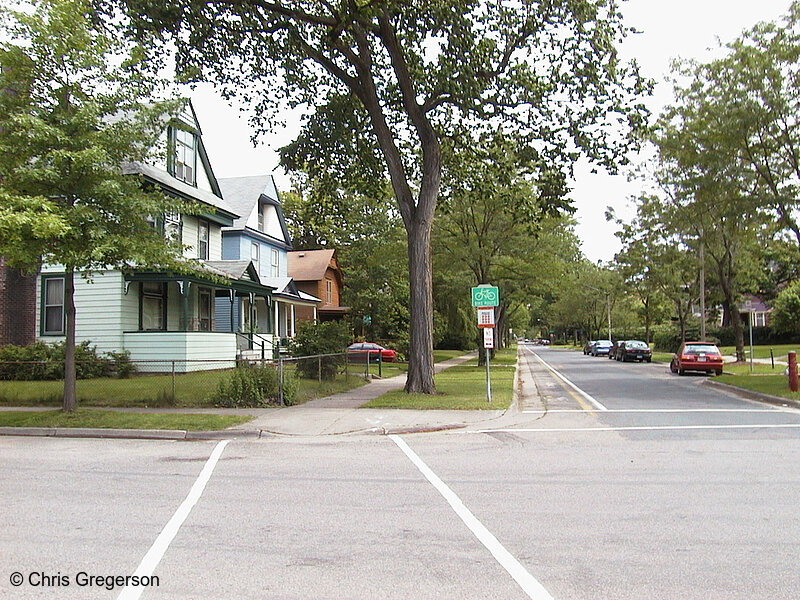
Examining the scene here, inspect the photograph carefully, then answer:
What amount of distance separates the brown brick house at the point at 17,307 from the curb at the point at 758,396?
23490 millimetres

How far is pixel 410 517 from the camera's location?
6.57 m

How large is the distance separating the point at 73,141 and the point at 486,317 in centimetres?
976

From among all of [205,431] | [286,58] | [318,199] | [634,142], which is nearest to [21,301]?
Result: [318,199]

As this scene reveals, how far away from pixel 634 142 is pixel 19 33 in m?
14.6

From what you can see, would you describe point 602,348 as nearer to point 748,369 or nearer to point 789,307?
point 789,307

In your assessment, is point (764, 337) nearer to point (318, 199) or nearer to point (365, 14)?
point (318, 199)

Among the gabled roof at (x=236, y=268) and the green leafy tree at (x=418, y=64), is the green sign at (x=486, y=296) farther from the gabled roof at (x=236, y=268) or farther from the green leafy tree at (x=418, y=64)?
the gabled roof at (x=236, y=268)

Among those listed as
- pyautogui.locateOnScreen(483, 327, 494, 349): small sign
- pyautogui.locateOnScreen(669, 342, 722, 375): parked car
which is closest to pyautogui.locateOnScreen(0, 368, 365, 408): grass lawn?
pyautogui.locateOnScreen(483, 327, 494, 349): small sign

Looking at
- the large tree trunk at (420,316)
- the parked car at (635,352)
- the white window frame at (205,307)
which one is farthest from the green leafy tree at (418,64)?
the parked car at (635,352)

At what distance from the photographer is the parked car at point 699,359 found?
2847 cm

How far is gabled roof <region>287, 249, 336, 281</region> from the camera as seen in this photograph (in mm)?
48562

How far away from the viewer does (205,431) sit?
12.7 meters

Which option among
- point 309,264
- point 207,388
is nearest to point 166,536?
point 207,388

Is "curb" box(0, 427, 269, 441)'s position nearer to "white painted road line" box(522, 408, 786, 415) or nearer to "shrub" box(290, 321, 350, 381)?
"white painted road line" box(522, 408, 786, 415)
